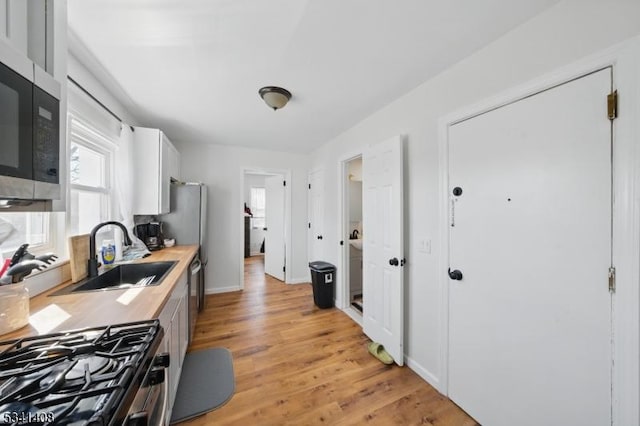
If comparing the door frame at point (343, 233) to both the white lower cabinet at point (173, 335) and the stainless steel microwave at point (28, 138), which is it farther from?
the stainless steel microwave at point (28, 138)

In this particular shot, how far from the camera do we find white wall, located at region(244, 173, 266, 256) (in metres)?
6.78

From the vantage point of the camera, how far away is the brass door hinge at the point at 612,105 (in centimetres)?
97

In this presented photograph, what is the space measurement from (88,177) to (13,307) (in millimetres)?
1643

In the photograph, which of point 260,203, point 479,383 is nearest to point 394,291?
point 479,383

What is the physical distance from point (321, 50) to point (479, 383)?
2408 mm

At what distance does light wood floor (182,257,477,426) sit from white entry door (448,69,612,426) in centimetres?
35

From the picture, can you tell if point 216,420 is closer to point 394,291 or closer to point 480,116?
point 394,291

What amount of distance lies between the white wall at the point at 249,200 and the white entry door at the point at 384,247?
496cm

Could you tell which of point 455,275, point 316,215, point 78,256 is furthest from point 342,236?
point 78,256

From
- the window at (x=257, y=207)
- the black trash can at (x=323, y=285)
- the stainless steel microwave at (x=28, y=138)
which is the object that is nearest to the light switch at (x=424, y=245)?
the black trash can at (x=323, y=285)

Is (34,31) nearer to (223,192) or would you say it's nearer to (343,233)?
(343,233)

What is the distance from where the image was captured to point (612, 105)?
980mm

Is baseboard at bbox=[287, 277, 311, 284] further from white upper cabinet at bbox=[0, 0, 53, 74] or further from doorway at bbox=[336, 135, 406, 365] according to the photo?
white upper cabinet at bbox=[0, 0, 53, 74]

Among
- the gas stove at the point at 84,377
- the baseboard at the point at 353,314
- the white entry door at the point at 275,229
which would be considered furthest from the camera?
the white entry door at the point at 275,229
